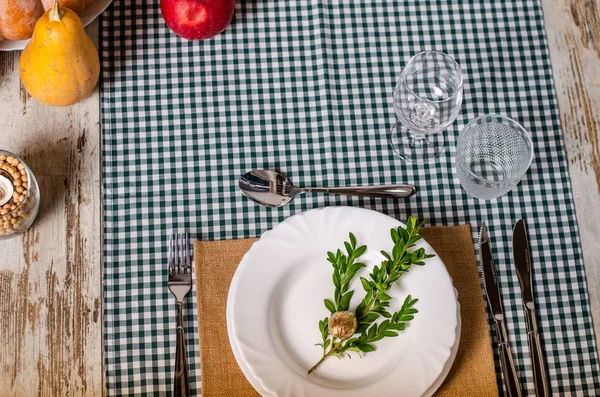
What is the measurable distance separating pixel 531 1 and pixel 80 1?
2.33 ft

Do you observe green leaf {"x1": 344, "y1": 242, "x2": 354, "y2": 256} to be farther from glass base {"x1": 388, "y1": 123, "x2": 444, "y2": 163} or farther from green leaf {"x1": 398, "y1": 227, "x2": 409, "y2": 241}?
glass base {"x1": 388, "y1": 123, "x2": 444, "y2": 163}

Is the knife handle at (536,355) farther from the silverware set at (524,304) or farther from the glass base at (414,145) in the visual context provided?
the glass base at (414,145)

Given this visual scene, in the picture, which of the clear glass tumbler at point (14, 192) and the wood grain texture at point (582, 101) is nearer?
the clear glass tumbler at point (14, 192)

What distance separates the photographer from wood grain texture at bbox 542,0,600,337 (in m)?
0.90

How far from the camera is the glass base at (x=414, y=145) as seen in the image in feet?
2.95

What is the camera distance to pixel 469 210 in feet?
2.90

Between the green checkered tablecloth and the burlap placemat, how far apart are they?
1.2 inches

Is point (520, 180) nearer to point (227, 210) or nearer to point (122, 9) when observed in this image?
point (227, 210)

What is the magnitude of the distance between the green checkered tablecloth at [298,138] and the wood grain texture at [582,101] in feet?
0.12

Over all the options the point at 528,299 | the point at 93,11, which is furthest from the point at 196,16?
the point at 528,299

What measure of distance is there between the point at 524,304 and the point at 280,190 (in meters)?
0.39

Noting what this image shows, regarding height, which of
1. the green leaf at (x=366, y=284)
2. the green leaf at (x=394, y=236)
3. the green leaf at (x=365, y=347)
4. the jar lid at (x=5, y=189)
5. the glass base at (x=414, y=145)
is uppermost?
the glass base at (x=414, y=145)

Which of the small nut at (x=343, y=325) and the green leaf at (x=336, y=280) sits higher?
→ the green leaf at (x=336, y=280)

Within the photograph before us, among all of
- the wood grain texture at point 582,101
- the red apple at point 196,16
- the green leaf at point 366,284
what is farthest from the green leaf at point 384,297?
Result: the red apple at point 196,16
